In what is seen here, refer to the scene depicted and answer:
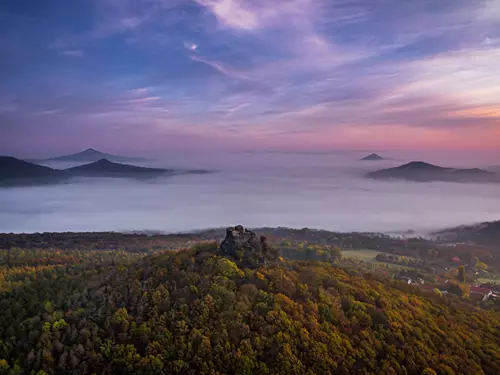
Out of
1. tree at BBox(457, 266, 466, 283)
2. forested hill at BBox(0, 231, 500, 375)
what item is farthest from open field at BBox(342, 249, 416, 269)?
forested hill at BBox(0, 231, 500, 375)

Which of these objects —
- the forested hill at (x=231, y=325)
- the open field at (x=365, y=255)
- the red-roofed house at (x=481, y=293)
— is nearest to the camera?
the forested hill at (x=231, y=325)

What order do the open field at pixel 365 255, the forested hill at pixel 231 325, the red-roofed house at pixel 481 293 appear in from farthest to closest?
1. the open field at pixel 365 255
2. the red-roofed house at pixel 481 293
3. the forested hill at pixel 231 325

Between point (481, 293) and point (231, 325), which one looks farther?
point (481, 293)

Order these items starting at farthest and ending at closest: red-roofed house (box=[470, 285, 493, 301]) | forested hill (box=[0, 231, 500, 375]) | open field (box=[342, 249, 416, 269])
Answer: open field (box=[342, 249, 416, 269]) → red-roofed house (box=[470, 285, 493, 301]) → forested hill (box=[0, 231, 500, 375])

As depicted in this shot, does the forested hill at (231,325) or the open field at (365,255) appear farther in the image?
the open field at (365,255)

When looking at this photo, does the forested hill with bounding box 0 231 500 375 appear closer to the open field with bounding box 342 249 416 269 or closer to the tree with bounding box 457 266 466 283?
the tree with bounding box 457 266 466 283

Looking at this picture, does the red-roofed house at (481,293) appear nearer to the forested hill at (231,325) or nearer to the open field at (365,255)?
the forested hill at (231,325)

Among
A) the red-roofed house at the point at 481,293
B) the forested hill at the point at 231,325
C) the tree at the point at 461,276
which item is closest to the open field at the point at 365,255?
the tree at the point at 461,276

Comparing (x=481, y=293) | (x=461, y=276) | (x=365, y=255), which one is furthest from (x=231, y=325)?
(x=365, y=255)

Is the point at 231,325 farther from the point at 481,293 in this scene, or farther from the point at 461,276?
the point at 461,276
